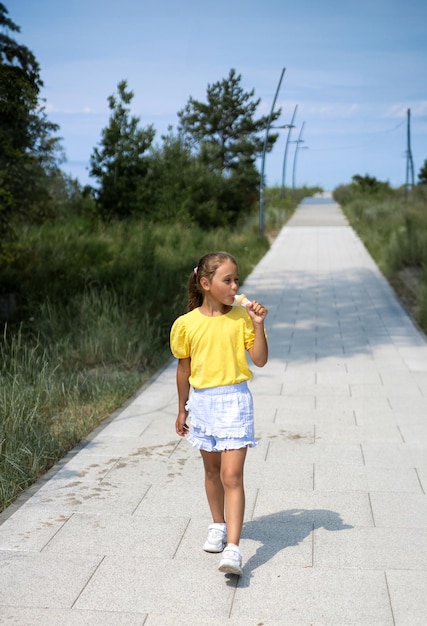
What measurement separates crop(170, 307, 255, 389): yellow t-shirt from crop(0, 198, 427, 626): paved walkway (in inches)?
33.2

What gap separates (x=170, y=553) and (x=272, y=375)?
184 inches

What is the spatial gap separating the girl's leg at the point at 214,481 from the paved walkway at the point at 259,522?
0.81 ft

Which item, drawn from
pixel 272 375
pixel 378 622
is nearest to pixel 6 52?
pixel 272 375

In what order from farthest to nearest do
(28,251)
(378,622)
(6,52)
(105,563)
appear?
(28,251) → (6,52) → (105,563) → (378,622)

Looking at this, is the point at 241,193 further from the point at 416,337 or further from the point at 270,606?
the point at 270,606

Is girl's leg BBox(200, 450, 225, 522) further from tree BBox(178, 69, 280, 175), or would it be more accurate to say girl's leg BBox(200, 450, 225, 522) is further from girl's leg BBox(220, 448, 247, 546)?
tree BBox(178, 69, 280, 175)

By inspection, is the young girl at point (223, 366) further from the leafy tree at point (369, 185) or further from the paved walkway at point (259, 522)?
the leafy tree at point (369, 185)

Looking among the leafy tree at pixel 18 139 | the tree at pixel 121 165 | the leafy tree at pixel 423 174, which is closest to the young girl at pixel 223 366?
the leafy tree at pixel 18 139

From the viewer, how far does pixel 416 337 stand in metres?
11.0

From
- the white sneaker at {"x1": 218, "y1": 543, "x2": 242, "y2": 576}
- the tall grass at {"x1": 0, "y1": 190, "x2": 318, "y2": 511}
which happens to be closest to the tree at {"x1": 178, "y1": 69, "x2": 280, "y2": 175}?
the tall grass at {"x1": 0, "y1": 190, "x2": 318, "y2": 511}

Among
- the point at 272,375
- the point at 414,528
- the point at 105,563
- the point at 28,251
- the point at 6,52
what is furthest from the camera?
the point at 28,251

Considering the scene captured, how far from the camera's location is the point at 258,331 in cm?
375

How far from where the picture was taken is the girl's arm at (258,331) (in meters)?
3.67

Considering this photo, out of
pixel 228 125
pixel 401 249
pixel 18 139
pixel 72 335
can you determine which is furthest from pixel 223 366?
pixel 228 125
